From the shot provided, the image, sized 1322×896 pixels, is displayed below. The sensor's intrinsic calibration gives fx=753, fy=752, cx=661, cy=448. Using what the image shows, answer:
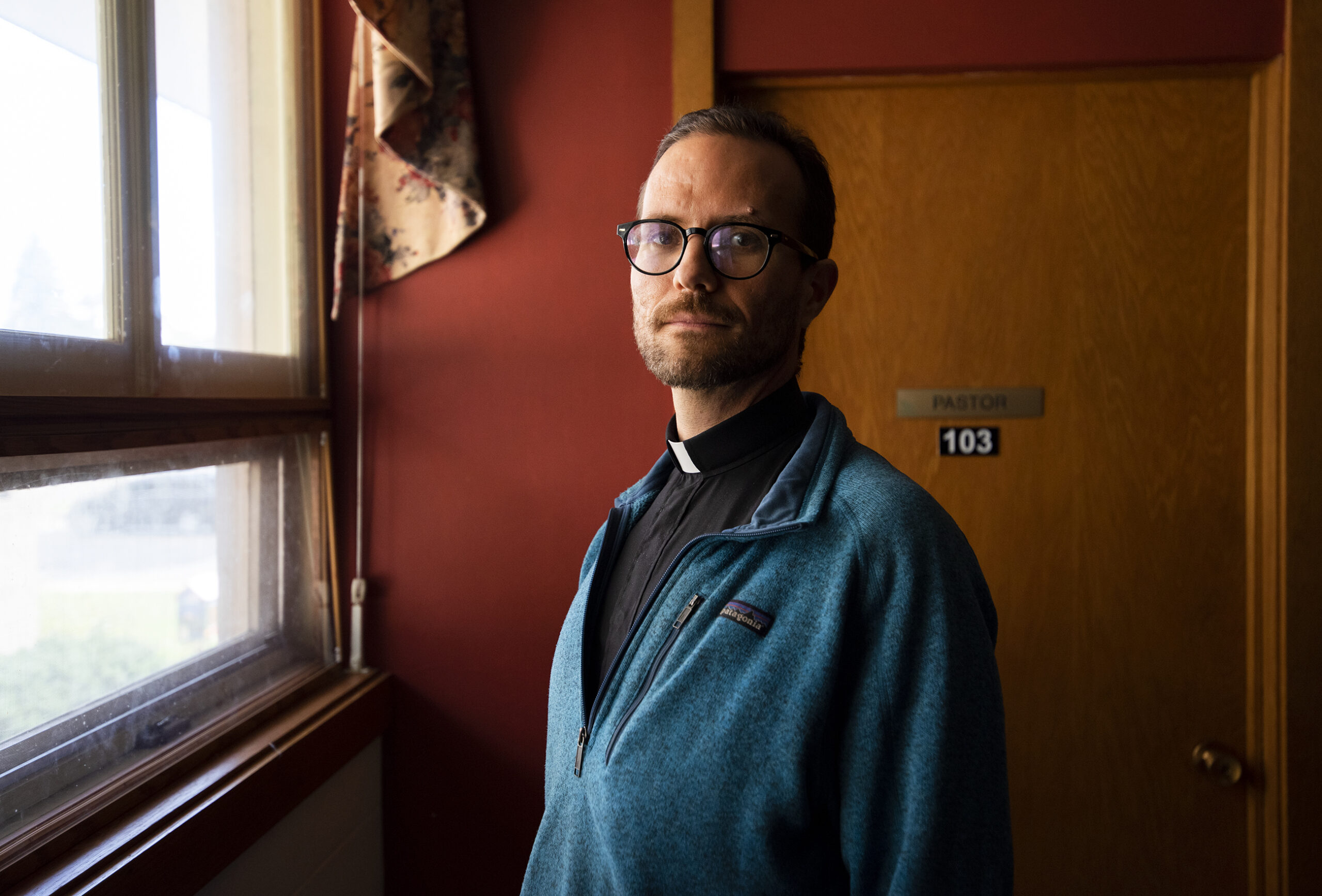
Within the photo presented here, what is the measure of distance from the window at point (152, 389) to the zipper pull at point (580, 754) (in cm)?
68

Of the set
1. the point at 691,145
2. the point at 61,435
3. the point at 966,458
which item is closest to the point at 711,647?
the point at 691,145

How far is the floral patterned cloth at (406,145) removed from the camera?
1437 millimetres

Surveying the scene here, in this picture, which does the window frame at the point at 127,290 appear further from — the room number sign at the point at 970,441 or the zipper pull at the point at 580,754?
the room number sign at the point at 970,441

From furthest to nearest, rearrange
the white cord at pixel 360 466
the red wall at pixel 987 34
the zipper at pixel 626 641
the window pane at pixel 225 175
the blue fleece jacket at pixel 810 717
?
1. the white cord at pixel 360 466
2. the red wall at pixel 987 34
3. the window pane at pixel 225 175
4. the zipper at pixel 626 641
5. the blue fleece jacket at pixel 810 717

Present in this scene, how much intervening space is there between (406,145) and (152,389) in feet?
2.23

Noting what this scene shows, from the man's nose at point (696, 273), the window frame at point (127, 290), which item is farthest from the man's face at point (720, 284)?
the window frame at point (127, 290)

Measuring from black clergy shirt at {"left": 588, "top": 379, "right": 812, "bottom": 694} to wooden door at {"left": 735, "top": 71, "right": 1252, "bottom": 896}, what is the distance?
727 millimetres

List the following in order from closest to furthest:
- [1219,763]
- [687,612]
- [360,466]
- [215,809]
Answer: [687,612]
[215,809]
[1219,763]
[360,466]

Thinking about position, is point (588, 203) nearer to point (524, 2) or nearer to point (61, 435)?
point (524, 2)

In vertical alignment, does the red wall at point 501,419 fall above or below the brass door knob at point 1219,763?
above

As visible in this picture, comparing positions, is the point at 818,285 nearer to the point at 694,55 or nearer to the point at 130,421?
the point at 694,55

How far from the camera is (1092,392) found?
4.93 feet

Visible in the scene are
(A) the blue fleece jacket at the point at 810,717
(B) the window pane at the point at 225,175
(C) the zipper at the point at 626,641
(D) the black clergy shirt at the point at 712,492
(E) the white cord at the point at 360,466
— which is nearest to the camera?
(A) the blue fleece jacket at the point at 810,717

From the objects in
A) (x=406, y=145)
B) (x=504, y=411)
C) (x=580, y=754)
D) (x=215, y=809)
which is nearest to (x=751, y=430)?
(x=580, y=754)
